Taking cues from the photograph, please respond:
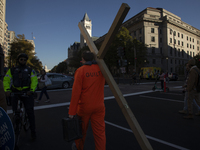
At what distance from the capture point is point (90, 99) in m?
2.15

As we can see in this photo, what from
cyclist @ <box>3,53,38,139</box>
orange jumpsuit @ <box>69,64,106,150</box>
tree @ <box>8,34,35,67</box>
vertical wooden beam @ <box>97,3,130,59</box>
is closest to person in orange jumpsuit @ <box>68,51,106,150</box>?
orange jumpsuit @ <box>69,64,106,150</box>

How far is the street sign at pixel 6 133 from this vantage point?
5.83 ft

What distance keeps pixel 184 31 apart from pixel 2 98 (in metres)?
62.5

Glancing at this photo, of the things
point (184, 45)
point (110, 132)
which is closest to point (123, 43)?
point (184, 45)

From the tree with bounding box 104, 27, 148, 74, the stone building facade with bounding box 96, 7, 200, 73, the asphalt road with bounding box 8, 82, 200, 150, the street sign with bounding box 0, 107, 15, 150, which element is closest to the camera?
the street sign with bounding box 0, 107, 15, 150

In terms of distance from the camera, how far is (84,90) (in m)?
2.16

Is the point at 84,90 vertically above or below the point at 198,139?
above

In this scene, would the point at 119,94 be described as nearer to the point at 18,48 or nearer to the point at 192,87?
the point at 192,87

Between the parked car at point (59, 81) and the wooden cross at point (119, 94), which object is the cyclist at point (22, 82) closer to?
the wooden cross at point (119, 94)

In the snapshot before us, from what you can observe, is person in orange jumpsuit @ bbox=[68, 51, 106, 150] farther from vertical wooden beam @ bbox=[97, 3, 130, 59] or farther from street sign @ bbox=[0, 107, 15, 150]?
street sign @ bbox=[0, 107, 15, 150]

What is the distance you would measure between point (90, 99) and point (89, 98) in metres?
0.02

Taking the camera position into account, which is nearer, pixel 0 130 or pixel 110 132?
pixel 0 130

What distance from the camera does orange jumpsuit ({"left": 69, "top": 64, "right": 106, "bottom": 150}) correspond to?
6.89 ft

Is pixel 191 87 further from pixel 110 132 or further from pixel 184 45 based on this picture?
pixel 184 45
